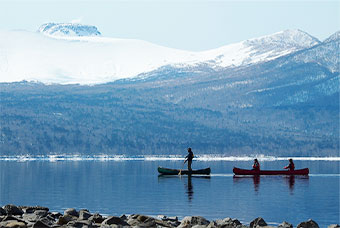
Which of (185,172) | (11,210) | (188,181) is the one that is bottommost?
(11,210)

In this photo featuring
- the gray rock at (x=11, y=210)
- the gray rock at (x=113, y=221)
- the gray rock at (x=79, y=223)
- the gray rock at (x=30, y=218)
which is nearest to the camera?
the gray rock at (x=79, y=223)

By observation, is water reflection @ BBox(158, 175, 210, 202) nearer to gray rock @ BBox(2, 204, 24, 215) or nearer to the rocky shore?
gray rock @ BBox(2, 204, 24, 215)

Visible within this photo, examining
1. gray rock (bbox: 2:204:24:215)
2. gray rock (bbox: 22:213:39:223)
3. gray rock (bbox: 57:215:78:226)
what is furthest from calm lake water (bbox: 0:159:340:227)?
gray rock (bbox: 57:215:78:226)

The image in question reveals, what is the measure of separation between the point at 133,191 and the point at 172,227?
89.8ft

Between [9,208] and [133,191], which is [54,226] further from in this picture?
[133,191]

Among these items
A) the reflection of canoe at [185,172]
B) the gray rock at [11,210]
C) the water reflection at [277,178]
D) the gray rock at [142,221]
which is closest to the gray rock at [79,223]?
the gray rock at [142,221]

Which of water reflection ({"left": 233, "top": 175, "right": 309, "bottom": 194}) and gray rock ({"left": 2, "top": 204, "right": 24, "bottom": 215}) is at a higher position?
water reflection ({"left": 233, "top": 175, "right": 309, "bottom": 194})

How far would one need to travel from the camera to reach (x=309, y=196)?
195 feet

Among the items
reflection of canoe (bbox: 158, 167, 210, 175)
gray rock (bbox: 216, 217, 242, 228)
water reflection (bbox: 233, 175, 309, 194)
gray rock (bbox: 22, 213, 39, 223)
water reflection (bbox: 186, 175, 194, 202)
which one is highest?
reflection of canoe (bbox: 158, 167, 210, 175)

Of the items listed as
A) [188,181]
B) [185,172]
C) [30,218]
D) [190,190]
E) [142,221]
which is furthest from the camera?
[185,172]

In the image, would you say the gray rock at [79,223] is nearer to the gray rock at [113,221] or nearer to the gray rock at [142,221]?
the gray rock at [113,221]

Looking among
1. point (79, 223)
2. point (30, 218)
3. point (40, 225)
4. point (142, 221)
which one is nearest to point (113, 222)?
point (79, 223)

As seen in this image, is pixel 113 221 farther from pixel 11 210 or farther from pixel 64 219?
pixel 11 210

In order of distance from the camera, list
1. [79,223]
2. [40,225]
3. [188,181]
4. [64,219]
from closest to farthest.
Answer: [40,225], [79,223], [64,219], [188,181]
